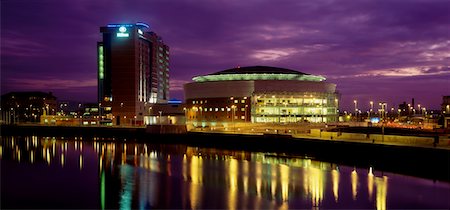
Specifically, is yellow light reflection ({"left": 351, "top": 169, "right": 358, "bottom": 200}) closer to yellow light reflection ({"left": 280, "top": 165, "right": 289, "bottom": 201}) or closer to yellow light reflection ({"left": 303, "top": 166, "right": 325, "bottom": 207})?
yellow light reflection ({"left": 303, "top": 166, "right": 325, "bottom": 207})

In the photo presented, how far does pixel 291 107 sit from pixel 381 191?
86.1 metres

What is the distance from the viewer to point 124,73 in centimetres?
13250

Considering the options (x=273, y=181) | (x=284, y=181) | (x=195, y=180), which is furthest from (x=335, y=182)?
(x=195, y=180)

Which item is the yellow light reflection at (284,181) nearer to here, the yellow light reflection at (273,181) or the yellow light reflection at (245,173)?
the yellow light reflection at (273,181)

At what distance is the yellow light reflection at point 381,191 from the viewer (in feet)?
100

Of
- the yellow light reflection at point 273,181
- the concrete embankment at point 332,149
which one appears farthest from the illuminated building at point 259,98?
the yellow light reflection at point 273,181

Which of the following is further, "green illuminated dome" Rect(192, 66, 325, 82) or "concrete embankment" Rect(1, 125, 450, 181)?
"green illuminated dome" Rect(192, 66, 325, 82)

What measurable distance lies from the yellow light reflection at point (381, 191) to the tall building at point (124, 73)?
96852 millimetres

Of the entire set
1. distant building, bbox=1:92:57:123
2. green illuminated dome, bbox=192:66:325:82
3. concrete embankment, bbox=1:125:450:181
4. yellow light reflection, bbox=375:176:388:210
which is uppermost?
green illuminated dome, bbox=192:66:325:82

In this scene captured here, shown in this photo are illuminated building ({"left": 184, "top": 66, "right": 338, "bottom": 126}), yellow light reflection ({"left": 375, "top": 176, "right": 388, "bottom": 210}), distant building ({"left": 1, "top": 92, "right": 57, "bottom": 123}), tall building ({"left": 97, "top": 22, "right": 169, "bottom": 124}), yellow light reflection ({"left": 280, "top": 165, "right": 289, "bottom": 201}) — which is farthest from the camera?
distant building ({"left": 1, "top": 92, "right": 57, "bottom": 123})

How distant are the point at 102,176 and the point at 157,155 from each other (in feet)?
52.9

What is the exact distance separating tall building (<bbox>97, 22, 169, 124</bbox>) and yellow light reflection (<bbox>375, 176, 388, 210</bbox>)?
318 ft

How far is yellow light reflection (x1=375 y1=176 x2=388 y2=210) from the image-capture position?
30484mm

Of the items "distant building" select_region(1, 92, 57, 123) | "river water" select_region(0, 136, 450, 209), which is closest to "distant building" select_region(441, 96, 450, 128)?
"river water" select_region(0, 136, 450, 209)
